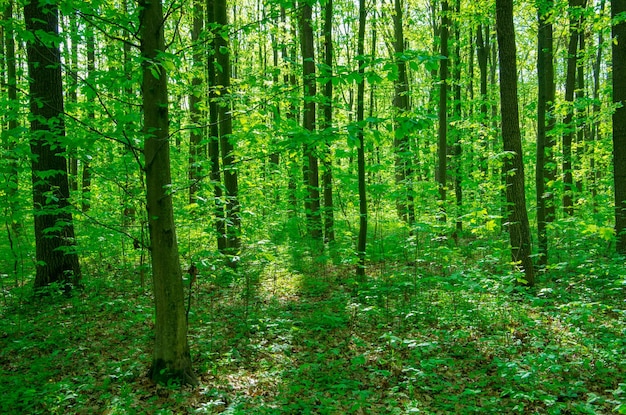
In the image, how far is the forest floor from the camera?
A: 4.48 meters

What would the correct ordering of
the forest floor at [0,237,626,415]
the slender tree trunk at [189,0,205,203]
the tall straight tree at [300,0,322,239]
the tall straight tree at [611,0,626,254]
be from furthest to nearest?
the tall straight tree at [300,0,322,239] → the tall straight tree at [611,0,626,254] → the slender tree trunk at [189,0,205,203] → the forest floor at [0,237,626,415]

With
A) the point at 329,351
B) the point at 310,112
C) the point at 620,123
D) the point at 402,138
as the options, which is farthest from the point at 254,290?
the point at 620,123

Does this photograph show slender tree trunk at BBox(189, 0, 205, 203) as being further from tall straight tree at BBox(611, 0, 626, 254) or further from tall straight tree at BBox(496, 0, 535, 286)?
tall straight tree at BBox(611, 0, 626, 254)

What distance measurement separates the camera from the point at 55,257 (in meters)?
7.71

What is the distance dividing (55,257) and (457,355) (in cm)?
717

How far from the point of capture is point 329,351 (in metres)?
5.84

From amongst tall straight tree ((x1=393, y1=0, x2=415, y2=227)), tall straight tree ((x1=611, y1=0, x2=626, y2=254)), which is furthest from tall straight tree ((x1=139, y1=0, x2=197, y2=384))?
tall straight tree ((x1=611, y1=0, x2=626, y2=254))

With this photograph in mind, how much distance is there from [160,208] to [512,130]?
650 centimetres

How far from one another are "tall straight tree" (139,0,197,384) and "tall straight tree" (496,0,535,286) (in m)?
6.06

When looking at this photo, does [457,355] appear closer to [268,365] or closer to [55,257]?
[268,365]

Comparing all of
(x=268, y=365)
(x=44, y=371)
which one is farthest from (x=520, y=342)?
(x=44, y=371)

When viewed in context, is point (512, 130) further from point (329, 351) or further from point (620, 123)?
point (329, 351)

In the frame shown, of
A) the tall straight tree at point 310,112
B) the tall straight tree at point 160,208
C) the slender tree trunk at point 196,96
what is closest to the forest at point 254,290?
the tall straight tree at point 160,208

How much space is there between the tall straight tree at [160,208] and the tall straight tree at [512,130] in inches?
239
